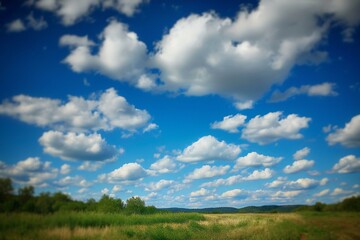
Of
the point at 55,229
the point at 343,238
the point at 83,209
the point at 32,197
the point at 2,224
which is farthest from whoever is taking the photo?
the point at 343,238

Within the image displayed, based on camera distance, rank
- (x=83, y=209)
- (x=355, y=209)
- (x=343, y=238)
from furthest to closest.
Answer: (x=355, y=209)
(x=343, y=238)
(x=83, y=209)

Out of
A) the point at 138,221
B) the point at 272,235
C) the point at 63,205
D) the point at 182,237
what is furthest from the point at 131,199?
the point at 63,205

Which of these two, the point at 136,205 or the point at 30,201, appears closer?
the point at 30,201

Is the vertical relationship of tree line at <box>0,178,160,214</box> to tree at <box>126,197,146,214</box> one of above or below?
above

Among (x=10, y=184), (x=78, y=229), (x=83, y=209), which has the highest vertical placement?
(x=10, y=184)

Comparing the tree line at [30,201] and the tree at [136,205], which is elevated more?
the tree line at [30,201]

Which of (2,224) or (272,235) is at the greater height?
(2,224)

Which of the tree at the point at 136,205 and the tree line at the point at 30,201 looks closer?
the tree line at the point at 30,201

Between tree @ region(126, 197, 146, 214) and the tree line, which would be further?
tree @ region(126, 197, 146, 214)

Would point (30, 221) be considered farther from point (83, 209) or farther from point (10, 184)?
point (83, 209)

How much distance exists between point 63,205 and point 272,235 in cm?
1486

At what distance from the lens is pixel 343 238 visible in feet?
64.4

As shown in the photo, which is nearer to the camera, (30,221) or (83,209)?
(30,221)

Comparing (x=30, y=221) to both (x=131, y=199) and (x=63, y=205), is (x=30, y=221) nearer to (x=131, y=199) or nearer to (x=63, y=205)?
(x=63, y=205)
